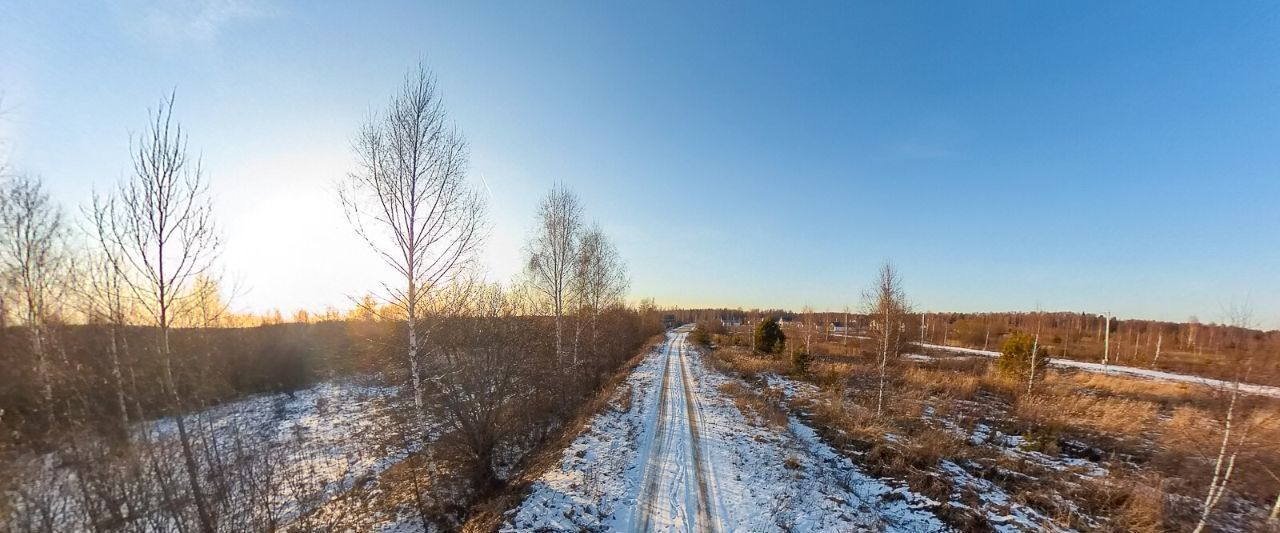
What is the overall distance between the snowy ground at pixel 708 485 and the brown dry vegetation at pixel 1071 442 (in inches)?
48.2

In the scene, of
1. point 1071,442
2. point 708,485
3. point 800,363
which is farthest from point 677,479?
point 800,363

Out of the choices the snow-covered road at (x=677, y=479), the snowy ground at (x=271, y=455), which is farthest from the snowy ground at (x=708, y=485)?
the snowy ground at (x=271, y=455)

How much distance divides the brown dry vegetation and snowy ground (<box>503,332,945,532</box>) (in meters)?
1.23

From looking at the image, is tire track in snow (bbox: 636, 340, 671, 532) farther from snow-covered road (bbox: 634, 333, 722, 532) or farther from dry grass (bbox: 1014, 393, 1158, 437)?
dry grass (bbox: 1014, 393, 1158, 437)

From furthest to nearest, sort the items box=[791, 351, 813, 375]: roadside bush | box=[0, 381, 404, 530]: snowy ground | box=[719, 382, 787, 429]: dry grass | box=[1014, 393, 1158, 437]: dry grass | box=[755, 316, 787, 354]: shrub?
box=[755, 316, 787, 354]: shrub < box=[791, 351, 813, 375]: roadside bush < box=[719, 382, 787, 429]: dry grass < box=[1014, 393, 1158, 437]: dry grass < box=[0, 381, 404, 530]: snowy ground

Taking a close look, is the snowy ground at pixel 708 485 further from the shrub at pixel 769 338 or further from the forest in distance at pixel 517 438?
the shrub at pixel 769 338

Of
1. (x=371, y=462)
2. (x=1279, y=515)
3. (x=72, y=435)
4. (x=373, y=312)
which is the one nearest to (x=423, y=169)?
(x=373, y=312)

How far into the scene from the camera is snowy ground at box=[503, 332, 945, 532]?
8.97m

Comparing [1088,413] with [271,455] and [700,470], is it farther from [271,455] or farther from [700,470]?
[271,455]

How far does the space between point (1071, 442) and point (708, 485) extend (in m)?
14.5

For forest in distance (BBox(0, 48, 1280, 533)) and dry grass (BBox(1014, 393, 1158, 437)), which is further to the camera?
dry grass (BBox(1014, 393, 1158, 437))

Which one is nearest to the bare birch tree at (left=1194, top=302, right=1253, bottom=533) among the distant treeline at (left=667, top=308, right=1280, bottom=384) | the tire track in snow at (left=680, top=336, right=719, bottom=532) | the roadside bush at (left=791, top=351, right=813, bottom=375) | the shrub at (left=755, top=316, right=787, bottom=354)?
the distant treeline at (left=667, top=308, right=1280, bottom=384)

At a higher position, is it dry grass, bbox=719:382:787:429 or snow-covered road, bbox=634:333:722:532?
snow-covered road, bbox=634:333:722:532

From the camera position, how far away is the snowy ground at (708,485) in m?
8.97
